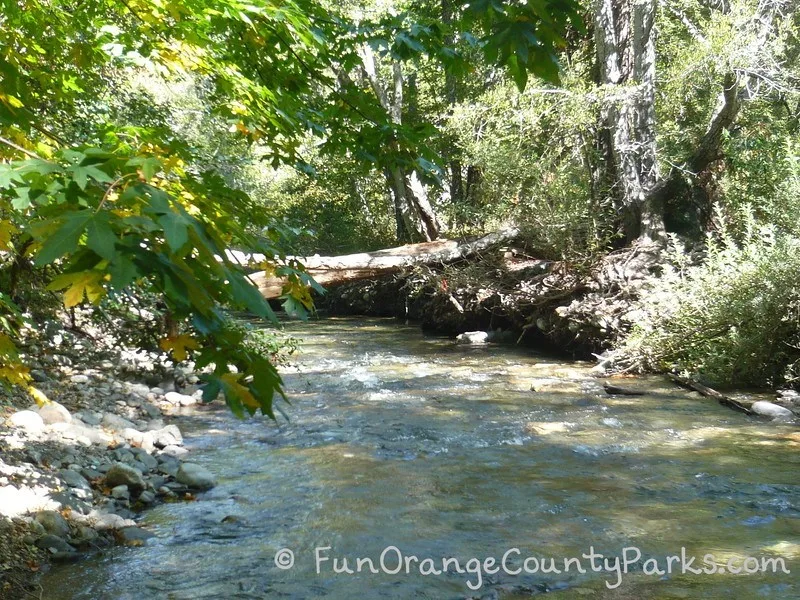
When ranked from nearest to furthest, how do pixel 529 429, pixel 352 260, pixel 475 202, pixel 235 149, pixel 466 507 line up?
pixel 466 507
pixel 529 429
pixel 352 260
pixel 475 202
pixel 235 149

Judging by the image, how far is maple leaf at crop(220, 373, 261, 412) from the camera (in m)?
1.76

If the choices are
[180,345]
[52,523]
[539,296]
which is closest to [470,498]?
[52,523]

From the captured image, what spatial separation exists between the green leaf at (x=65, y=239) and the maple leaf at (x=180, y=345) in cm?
51

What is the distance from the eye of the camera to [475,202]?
15828mm

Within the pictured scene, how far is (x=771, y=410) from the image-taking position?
7605mm

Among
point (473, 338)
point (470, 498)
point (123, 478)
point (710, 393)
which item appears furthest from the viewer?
point (473, 338)

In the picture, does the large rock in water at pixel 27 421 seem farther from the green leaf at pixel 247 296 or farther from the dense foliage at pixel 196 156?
the green leaf at pixel 247 296

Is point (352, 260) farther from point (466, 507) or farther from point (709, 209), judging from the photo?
point (466, 507)

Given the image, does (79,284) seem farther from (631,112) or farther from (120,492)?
(631,112)

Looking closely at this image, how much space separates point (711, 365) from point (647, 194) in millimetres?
3863

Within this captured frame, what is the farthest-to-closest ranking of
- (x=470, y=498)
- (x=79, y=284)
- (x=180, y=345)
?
(x=470, y=498) → (x=180, y=345) → (x=79, y=284)

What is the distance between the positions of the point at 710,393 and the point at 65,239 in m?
8.53

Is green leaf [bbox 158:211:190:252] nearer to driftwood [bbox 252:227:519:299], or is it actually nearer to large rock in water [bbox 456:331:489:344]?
driftwood [bbox 252:227:519:299]

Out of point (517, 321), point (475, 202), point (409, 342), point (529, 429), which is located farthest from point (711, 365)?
point (475, 202)
